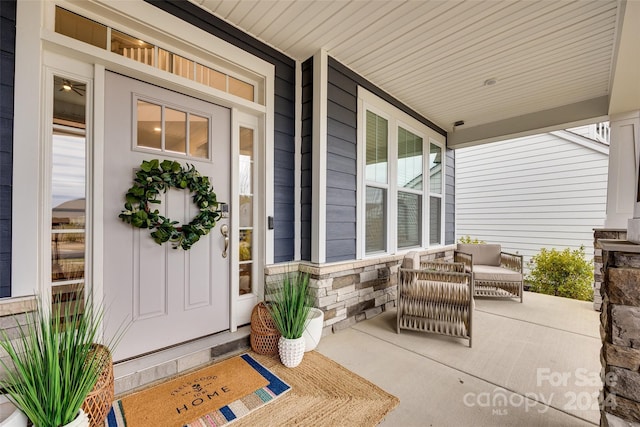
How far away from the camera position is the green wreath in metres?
1.91

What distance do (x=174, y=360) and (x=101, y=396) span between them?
1.87 ft

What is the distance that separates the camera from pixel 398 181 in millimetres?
3699

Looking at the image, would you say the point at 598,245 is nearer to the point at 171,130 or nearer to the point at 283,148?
the point at 283,148

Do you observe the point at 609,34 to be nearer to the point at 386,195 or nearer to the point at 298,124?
the point at 386,195

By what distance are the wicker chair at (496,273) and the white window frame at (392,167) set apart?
679 mm

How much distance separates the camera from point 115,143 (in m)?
1.88

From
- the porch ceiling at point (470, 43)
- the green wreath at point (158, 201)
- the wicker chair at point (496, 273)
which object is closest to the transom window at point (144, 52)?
the porch ceiling at point (470, 43)

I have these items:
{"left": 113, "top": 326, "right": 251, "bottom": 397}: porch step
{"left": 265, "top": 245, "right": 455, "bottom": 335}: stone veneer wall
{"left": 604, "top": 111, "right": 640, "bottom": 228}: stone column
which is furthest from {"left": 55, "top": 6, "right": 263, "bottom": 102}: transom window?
{"left": 604, "top": 111, "right": 640, "bottom": 228}: stone column

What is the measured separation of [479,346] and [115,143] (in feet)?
11.1

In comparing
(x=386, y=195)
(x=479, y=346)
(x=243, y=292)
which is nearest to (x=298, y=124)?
(x=386, y=195)

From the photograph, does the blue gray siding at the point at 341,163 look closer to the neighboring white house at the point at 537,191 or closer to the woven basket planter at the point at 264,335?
the woven basket planter at the point at 264,335

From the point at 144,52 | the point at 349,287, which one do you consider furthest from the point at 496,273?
the point at 144,52

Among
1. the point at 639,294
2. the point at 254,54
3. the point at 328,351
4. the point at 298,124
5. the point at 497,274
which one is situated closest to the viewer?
the point at 639,294

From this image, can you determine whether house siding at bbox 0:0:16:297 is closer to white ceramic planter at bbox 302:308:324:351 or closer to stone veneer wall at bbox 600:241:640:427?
white ceramic planter at bbox 302:308:324:351
